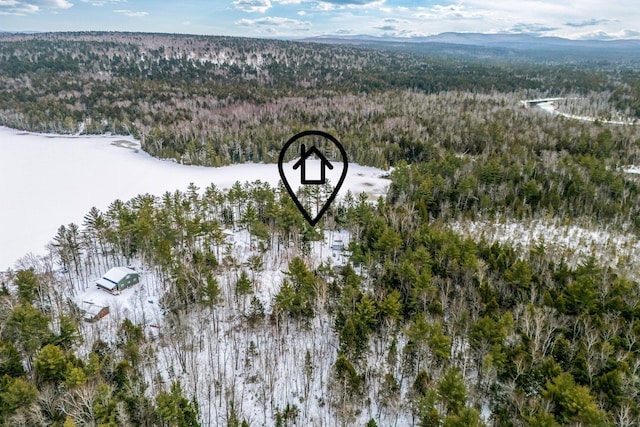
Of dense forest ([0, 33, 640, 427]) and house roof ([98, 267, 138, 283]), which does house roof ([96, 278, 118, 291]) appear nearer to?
house roof ([98, 267, 138, 283])

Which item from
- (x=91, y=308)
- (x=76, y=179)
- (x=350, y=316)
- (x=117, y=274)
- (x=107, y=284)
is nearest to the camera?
(x=350, y=316)

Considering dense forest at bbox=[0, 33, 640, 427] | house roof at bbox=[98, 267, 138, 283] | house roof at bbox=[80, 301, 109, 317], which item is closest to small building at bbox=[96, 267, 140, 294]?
house roof at bbox=[98, 267, 138, 283]

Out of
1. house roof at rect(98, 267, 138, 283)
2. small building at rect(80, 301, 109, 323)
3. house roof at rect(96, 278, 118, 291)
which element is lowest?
small building at rect(80, 301, 109, 323)

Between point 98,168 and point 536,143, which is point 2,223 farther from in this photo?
point 536,143

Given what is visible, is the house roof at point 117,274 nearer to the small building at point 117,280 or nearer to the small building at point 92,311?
the small building at point 117,280

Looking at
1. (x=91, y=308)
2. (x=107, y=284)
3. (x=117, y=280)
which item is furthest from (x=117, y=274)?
(x=91, y=308)

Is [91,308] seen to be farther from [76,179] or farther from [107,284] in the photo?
[76,179]
